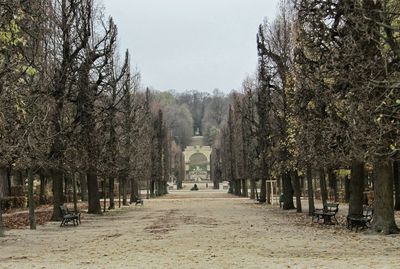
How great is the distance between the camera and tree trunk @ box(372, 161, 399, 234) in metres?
17.2

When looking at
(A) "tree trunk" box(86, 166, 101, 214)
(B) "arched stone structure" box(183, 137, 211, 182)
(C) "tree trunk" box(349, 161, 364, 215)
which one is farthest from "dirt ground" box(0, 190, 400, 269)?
(B) "arched stone structure" box(183, 137, 211, 182)

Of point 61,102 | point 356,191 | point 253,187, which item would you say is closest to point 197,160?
point 253,187

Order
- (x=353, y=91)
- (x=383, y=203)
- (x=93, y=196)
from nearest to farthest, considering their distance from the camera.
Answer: (x=353, y=91)
(x=383, y=203)
(x=93, y=196)

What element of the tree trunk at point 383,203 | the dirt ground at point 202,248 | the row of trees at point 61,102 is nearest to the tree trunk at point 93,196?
the row of trees at point 61,102

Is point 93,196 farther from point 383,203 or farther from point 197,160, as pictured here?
point 197,160

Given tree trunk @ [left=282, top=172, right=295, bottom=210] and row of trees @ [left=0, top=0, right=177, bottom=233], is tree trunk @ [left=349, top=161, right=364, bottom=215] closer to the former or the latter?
row of trees @ [left=0, top=0, right=177, bottom=233]

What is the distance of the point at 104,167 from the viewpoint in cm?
3047

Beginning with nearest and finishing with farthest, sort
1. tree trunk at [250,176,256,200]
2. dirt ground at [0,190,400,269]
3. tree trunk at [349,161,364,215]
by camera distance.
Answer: dirt ground at [0,190,400,269]
tree trunk at [349,161,364,215]
tree trunk at [250,176,256,200]

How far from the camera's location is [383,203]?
17.4 m

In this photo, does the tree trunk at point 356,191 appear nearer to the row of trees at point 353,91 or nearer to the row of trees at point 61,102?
the row of trees at point 353,91

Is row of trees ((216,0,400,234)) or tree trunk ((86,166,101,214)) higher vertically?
row of trees ((216,0,400,234))

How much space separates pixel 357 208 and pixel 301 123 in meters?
3.85

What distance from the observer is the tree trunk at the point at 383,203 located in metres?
17.2

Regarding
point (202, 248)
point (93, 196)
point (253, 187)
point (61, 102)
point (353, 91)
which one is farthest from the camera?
point (253, 187)
